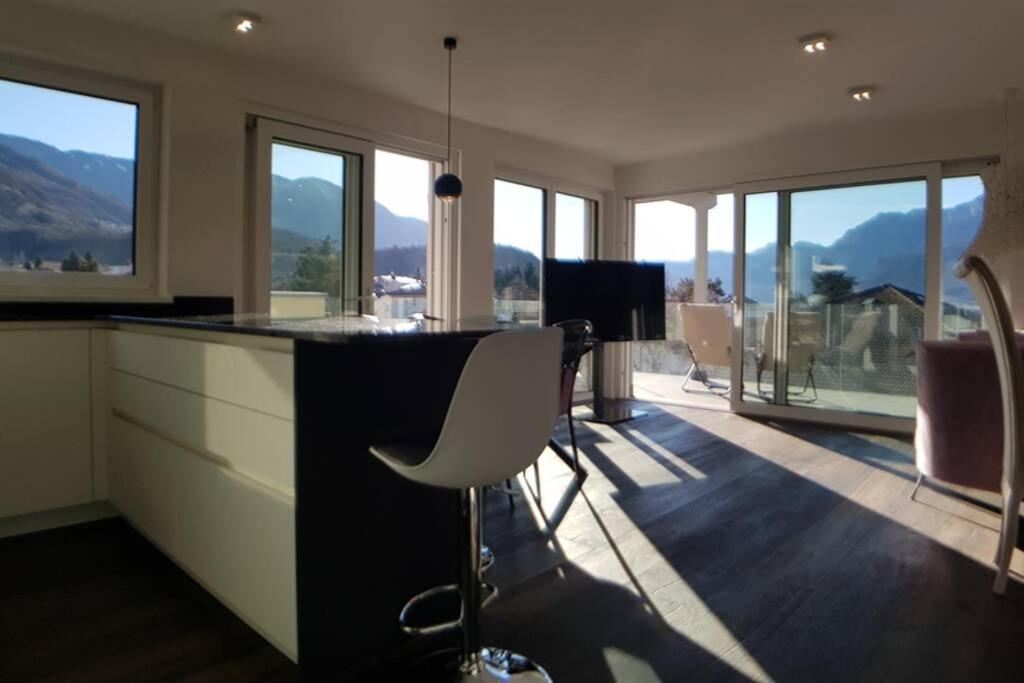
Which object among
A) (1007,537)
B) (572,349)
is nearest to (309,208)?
(572,349)

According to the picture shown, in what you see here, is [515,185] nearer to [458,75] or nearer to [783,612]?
[458,75]

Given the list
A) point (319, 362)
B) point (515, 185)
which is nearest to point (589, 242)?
point (515, 185)

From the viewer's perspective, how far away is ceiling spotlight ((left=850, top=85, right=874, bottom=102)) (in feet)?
13.4

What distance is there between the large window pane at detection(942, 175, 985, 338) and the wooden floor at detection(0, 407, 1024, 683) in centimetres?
216

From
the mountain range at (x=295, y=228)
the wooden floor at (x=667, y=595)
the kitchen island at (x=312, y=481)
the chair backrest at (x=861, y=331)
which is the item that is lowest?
the wooden floor at (x=667, y=595)

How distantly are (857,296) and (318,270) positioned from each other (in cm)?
435

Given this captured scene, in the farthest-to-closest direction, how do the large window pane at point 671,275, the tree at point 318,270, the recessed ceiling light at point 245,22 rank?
the large window pane at point 671,275 → the tree at point 318,270 → the recessed ceiling light at point 245,22

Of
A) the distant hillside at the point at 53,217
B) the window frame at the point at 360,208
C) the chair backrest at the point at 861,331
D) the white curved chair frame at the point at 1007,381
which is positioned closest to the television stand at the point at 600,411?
the window frame at the point at 360,208

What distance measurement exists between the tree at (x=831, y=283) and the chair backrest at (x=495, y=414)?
468cm

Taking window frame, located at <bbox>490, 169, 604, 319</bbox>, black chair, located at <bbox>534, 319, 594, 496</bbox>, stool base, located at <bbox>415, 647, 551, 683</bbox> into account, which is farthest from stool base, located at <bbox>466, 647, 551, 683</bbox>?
window frame, located at <bbox>490, 169, 604, 319</bbox>

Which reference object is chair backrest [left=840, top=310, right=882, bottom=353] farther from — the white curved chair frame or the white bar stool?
the white bar stool

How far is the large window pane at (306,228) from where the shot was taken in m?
3.86

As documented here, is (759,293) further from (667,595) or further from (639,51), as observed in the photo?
(667,595)

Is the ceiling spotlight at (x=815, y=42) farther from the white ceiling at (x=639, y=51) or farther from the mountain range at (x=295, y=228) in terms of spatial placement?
the mountain range at (x=295, y=228)
